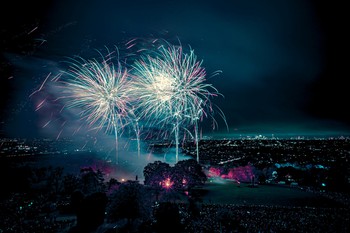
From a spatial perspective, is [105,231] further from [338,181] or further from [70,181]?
[338,181]

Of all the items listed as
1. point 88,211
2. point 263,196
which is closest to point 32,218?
point 88,211

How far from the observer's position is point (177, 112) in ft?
80.6

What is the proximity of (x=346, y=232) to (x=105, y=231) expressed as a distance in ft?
53.5

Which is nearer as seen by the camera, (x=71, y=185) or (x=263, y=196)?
(x=263, y=196)

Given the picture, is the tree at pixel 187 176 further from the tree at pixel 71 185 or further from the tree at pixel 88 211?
the tree at pixel 88 211

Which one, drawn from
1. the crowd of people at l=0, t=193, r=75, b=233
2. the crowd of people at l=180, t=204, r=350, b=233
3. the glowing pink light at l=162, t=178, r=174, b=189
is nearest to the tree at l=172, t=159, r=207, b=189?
the glowing pink light at l=162, t=178, r=174, b=189

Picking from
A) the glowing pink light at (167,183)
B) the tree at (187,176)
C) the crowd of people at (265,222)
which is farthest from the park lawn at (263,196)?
the crowd of people at (265,222)

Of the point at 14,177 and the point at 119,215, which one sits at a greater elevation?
the point at 119,215

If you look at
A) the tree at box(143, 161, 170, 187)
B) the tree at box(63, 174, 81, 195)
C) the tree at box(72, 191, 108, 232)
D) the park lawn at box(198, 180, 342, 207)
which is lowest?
the tree at box(63, 174, 81, 195)

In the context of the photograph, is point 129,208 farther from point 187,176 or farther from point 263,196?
point 263,196

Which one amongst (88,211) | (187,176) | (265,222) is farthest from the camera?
(187,176)

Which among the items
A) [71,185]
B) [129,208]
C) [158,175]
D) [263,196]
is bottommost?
[71,185]

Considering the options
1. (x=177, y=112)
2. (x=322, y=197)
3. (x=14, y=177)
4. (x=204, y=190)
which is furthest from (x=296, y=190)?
(x=14, y=177)

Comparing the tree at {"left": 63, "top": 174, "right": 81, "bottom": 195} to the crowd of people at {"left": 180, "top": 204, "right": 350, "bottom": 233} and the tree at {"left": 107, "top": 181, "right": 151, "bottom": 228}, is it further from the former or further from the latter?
the crowd of people at {"left": 180, "top": 204, "right": 350, "bottom": 233}
